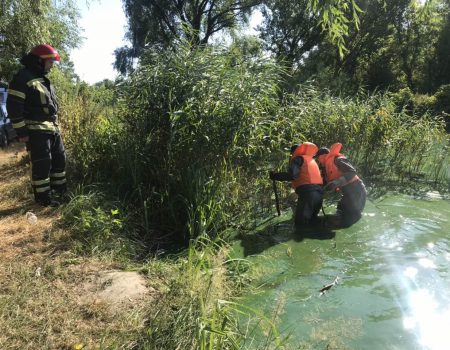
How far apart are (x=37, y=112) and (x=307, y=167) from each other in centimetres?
353

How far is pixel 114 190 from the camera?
540 centimetres

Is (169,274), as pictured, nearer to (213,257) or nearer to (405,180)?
(213,257)

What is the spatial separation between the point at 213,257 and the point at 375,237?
8.16 ft

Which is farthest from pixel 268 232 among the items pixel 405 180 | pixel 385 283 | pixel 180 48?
pixel 405 180

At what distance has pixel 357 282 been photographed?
433 cm

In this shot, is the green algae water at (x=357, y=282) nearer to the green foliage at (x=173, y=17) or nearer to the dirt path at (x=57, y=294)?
the dirt path at (x=57, y=294)

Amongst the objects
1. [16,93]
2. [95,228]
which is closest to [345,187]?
[95,228]

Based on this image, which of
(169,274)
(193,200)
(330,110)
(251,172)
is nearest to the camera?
(169,274)

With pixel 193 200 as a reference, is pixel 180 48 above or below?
above

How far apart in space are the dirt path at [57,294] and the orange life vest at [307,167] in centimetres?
279

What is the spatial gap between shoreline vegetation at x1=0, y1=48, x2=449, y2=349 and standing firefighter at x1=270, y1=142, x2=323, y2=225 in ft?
1.42

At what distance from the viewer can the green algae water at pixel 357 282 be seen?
11.1 ft

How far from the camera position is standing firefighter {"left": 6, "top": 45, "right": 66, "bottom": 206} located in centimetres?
492

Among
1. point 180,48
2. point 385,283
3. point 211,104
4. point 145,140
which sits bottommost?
point 385,283
